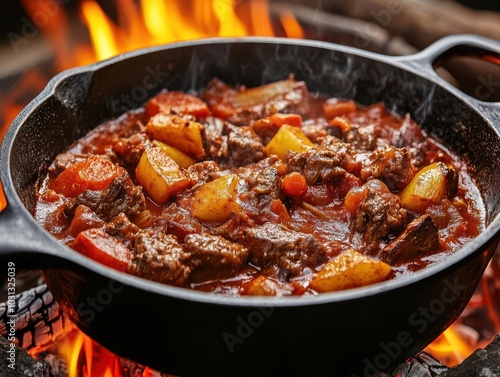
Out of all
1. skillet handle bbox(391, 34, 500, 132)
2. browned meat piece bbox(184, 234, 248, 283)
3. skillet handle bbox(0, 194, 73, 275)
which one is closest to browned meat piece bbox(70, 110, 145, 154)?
browned meat piece bbox(184, 234, 248, 283)

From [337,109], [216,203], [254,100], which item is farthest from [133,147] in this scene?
[337,109]

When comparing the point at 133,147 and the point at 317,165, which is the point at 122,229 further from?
the point at 317,165

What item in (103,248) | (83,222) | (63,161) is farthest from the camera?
(63,161)

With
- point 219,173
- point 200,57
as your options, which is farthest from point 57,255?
point 200,57

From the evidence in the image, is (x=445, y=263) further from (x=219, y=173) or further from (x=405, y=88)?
(x=405, y=88)

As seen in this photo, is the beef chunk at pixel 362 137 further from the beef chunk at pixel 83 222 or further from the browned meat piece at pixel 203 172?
the beef chunk at pixel 83 222
